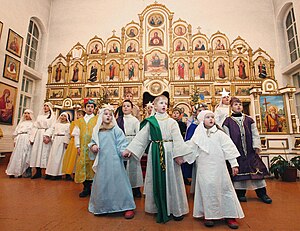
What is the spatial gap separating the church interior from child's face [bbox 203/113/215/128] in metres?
5.96

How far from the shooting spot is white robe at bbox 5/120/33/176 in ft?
16.3

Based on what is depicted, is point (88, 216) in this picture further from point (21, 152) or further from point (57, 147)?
point (21, 152)

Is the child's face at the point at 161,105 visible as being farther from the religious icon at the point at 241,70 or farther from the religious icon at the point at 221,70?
the religious icon at the point at 241,70

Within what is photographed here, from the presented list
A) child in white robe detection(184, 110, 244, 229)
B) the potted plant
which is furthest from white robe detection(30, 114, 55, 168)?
the potted plant

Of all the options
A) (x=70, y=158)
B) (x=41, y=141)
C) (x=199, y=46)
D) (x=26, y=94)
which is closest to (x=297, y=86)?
(x=199, y=46)

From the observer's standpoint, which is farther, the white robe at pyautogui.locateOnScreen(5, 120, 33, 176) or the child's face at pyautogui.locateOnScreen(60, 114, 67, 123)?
the child's face at pyautogui.locateOnScreen(60, 114, 67, 123)

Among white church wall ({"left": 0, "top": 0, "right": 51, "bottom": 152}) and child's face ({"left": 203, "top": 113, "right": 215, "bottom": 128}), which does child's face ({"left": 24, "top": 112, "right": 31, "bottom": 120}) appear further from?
child's face ({"left": 203, "top": 113, "right": 215, "bottom": 128})

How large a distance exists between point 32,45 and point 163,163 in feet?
38.6

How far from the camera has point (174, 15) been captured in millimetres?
10828

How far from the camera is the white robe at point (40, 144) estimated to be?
506cm

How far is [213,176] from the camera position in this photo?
7.22ft

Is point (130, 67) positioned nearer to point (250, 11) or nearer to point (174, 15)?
point (174, 15)

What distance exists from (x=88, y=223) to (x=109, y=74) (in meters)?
9.05

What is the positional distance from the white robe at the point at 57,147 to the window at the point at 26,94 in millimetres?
6152
